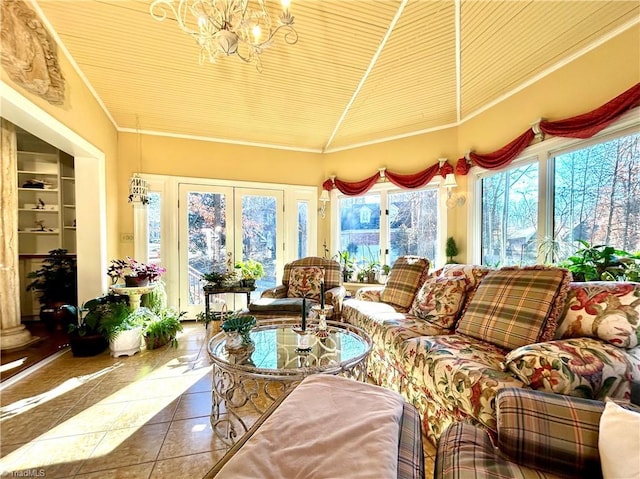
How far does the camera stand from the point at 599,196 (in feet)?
7.98

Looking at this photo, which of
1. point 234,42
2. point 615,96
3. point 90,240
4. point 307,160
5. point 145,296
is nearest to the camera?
point 234,42

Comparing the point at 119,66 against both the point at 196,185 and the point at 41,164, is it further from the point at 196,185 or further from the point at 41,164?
the point at 41,164

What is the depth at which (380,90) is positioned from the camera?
3.38 metres

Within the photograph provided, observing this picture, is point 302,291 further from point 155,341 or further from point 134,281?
point 134,281

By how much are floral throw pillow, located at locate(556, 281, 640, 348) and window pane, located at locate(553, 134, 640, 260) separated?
3.55 feet

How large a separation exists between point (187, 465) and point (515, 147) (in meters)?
3.81

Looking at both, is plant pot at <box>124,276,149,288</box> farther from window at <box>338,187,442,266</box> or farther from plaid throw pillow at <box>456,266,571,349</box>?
plaid throw pillow at <box>456,266,571,349</box>

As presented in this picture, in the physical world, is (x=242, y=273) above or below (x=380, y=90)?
below

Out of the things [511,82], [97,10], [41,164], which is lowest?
[41,164]

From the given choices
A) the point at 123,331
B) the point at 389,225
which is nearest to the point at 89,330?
the point at 123,331

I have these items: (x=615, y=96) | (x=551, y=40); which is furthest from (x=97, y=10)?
(x=615, y=96)

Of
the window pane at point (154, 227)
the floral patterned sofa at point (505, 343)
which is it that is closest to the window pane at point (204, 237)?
the window pane at point (154, 227)

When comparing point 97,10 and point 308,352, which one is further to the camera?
point 97,10

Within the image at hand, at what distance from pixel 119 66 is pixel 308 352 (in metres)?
3.33
